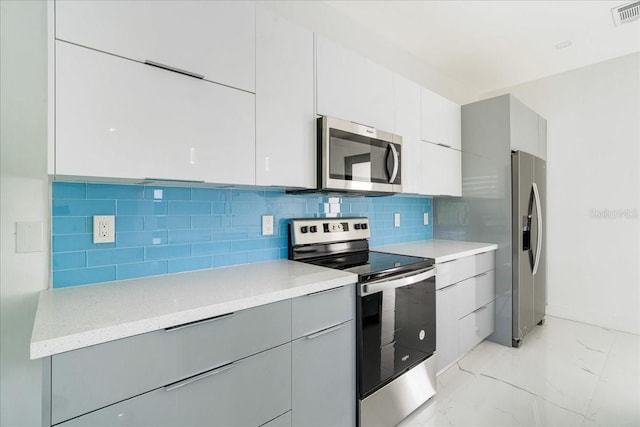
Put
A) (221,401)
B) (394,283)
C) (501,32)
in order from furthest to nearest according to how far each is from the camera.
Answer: (501,32)
(394,283)
(221,401)

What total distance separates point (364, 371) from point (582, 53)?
3546 mm

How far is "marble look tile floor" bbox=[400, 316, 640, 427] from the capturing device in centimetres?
183

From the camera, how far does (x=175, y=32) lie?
4.15 ft

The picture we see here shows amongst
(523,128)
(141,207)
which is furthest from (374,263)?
(523,128)

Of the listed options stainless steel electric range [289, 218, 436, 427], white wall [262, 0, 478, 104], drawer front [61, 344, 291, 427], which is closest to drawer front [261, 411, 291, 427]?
drawer front [61, 344, 291, 427]

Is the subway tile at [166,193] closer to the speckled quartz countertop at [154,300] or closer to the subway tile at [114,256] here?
the subway tile at [114,256]

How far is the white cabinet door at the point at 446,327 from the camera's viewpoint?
2.16 m

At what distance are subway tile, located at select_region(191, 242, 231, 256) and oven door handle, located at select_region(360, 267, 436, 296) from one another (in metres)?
0.78

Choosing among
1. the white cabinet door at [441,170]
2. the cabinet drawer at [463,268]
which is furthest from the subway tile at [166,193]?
the white cabinet door at [441,170]

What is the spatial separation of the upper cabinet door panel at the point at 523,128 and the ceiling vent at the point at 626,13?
2.67ft

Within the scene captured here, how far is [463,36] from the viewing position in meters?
2.68

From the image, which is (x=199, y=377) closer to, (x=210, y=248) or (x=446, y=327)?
(x=210, y=248)

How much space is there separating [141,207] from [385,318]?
53.4 inches

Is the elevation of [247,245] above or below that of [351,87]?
below
